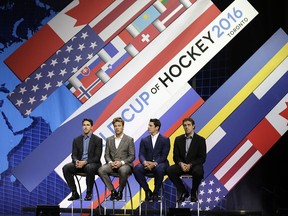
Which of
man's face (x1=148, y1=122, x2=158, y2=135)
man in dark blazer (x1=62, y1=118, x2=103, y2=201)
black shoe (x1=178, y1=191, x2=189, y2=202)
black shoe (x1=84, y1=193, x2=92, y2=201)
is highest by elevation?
man in dark blazer (x1=62, y1=118, x2=103, y2=201)

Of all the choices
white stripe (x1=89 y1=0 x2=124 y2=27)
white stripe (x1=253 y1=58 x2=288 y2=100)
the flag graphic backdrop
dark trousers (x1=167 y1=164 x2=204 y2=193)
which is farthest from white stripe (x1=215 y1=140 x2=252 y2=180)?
white stripe (x1=89 y1=0 x2=124 y2=27)

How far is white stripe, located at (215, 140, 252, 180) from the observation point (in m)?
8.54

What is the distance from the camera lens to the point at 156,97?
28.0 ft

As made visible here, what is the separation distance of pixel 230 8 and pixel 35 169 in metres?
3.51

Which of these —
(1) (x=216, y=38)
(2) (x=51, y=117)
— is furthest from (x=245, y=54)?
(2) (x=51, y=117)

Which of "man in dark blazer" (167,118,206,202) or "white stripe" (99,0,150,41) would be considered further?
"white stripe" (99,0,150,41)

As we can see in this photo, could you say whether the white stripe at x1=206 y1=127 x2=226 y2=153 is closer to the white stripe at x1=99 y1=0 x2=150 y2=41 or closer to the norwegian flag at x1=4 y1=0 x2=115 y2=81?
the white stripe at x1=99 y1=0 x2=150 y2=41

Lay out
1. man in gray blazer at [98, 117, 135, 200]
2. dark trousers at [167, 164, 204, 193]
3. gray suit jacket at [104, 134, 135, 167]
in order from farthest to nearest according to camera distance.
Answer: gray suit jacket at [104, 134, 135, 167], man in gray blazer at [98, 117, 135, 200], dark trousers at [167, 164, 204, 193]

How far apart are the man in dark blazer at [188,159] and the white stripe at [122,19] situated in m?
1.81

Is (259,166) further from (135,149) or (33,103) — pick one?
(33,103)

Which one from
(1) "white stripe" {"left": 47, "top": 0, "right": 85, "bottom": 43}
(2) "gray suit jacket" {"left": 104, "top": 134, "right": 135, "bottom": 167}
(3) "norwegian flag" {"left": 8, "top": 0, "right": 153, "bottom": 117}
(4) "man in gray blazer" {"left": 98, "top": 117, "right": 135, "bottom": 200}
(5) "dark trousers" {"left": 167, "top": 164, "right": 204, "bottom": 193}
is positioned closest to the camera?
(5) "dark trousers" {"left": 167, "top": 164, "right": 204, "bottom": 193}

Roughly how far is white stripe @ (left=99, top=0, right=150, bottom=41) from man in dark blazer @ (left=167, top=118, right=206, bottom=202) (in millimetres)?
1807

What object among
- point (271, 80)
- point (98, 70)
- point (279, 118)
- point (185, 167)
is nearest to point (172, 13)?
point (98, 70)

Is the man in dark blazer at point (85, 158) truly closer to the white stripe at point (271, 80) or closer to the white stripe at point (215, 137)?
the white stripe at point (215, 137)
